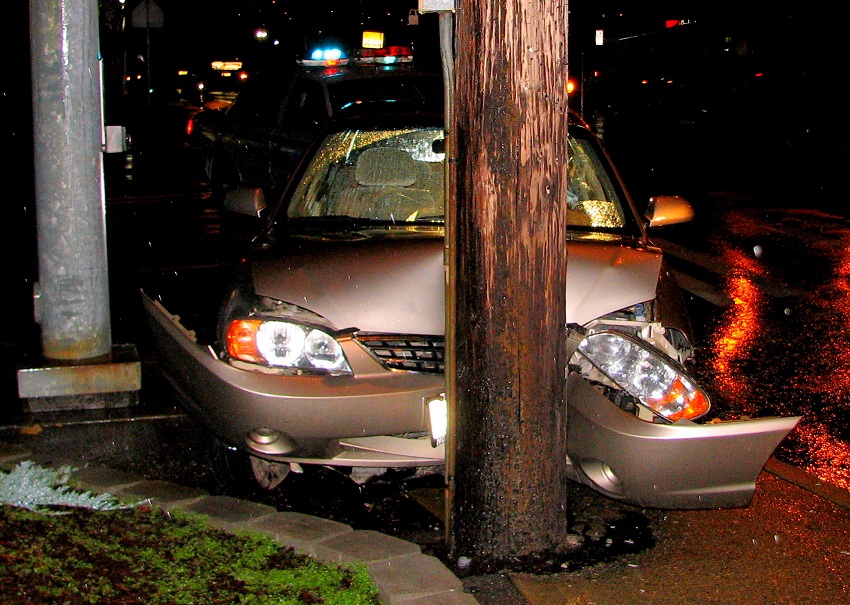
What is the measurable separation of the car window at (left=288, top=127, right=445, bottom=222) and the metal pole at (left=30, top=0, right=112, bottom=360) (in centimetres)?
127

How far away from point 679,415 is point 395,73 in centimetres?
810

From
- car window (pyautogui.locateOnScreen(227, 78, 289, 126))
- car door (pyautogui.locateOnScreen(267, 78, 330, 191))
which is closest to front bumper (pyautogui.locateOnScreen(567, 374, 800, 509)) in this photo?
car door (pyautogui.locateOnScreen(267, 78, 330, 191))

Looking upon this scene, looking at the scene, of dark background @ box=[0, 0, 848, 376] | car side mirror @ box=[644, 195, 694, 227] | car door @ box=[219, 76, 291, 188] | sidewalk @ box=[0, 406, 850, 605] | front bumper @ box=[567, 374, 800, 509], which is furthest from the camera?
dark background @ box=[0, 0, 848, 376]

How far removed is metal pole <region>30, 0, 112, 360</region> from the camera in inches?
229

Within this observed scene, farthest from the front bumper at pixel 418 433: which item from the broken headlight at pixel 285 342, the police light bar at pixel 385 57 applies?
the police light bar at pixel 385 57

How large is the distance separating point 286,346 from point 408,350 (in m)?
0.47

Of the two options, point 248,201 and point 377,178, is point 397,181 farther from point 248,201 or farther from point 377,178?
point 248,201

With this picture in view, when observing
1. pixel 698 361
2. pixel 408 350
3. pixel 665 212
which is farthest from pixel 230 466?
pixel 698 361

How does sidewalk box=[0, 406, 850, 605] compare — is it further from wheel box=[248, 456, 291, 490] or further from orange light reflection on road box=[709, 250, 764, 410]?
orange light reflection on road box=[709, 250, 764, 410]

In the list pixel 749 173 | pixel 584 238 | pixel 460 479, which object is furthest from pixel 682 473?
pixel 749 173

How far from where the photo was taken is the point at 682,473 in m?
3.89

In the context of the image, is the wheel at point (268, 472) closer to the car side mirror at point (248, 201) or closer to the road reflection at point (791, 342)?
the car side mirror at point (248, 201)

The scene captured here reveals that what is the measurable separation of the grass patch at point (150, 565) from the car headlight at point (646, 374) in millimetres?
1187

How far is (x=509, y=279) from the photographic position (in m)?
3.73
